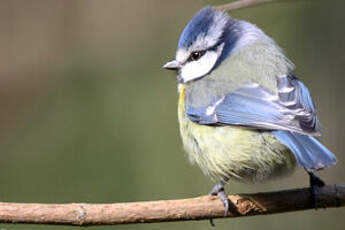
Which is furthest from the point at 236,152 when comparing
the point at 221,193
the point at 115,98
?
the point at 115,98

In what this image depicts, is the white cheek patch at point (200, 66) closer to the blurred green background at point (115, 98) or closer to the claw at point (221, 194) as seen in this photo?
the claw at point (221, 194)

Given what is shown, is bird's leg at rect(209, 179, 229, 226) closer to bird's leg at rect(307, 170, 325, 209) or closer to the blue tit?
the blue tit

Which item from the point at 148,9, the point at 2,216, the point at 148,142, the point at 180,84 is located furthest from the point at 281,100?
the point at 148,9

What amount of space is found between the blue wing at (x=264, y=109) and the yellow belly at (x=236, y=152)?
0.04 metres

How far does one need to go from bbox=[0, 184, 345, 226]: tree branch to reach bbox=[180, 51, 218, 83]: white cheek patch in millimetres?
617

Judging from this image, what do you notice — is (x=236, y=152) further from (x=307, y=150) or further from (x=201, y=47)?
(x=201, y=47)

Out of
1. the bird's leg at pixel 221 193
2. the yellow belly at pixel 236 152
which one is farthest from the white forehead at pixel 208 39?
the bird's leg at pixel 221 193

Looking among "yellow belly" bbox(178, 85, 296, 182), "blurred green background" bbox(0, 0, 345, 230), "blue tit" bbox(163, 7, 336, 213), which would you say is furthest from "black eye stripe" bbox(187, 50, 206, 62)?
"blurred green background" bbox(0, 0, 345, 230)

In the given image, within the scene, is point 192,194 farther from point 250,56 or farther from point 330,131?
point 250,56

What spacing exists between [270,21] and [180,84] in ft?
5.12

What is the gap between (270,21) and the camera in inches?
158

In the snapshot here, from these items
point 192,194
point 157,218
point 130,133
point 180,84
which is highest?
point 180,84

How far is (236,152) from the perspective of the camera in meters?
2.23

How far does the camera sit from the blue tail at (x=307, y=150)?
1911 mm
